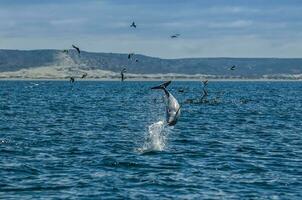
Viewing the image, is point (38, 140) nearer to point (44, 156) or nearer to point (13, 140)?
point (13, 140)

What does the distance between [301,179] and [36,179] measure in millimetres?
11785

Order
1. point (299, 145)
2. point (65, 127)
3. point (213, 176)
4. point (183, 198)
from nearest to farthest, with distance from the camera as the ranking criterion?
point (183, 198) < point (213, 176) < point (299, 145) < point (65, 127)

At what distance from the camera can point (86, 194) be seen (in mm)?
29422

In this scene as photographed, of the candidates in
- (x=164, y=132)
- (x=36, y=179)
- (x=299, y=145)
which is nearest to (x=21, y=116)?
(x=164, y=132)

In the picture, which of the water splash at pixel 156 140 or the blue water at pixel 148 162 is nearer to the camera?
the blue water at pixel 148 162

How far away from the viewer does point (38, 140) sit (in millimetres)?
48875

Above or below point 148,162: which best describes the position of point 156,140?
above

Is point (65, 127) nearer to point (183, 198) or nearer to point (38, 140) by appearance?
point (38, 140)

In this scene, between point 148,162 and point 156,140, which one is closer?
point 148,162

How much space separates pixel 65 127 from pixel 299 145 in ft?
71.6

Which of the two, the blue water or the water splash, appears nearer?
the blue water

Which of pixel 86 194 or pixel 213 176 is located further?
pixel 213 176

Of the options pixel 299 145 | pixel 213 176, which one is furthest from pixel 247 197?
pixel 299 145

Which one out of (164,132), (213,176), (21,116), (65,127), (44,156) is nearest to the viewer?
(213,176)
